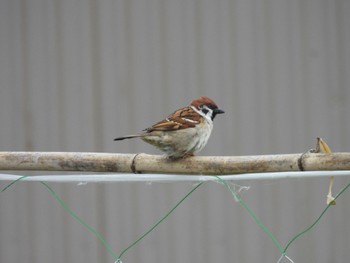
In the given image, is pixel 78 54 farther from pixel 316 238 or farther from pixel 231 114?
pixel 316 238

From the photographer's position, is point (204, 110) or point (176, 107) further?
point (176, 107)

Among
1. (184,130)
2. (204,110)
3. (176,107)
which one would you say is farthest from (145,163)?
(176,107)

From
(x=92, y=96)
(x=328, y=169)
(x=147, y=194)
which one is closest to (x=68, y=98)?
(x=92, y=96)

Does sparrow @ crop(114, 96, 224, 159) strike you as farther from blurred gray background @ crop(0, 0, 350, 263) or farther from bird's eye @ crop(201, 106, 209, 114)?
blurred gray background @ crop(0, 0, 350, 263)

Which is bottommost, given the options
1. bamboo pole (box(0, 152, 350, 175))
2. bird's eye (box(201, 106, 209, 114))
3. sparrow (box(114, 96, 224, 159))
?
bamboo pole (box(0, 152, 350, 175))

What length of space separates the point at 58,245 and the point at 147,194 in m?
0.64

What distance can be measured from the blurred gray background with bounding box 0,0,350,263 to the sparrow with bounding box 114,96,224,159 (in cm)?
125

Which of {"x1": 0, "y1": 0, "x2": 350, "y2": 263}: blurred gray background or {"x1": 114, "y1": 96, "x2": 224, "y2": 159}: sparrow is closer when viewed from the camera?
{"x1": 114, "y1": 96, "x2": 224, "y2": 159}: sparrow

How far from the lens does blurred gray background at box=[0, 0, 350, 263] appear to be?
12.6 feet

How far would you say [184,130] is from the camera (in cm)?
250

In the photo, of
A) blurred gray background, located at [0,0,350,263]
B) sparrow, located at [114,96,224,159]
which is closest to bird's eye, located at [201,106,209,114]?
sparrow, located at [114,96,224,159]

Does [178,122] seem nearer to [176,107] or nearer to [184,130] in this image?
[184,130]

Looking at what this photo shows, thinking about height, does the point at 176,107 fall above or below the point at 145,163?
above

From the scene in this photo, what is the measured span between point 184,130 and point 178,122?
0.04m
